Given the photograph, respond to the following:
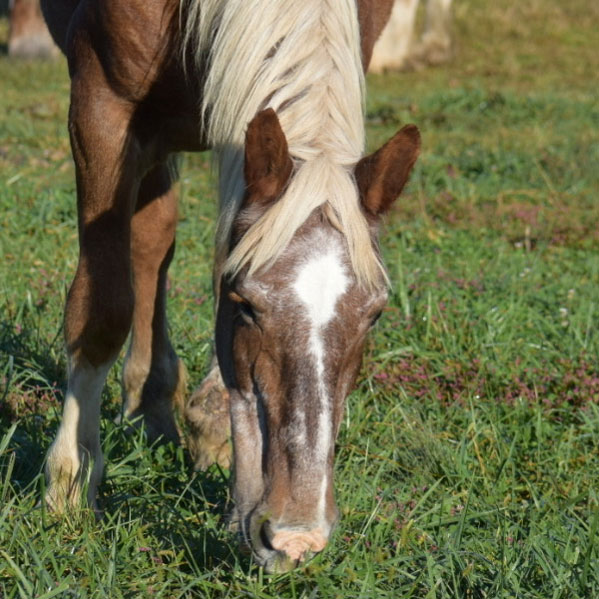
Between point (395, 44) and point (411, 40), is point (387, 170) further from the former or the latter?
point (411, 40)

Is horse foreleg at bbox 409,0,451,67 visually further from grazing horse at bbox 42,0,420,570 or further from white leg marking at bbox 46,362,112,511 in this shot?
white leg marking at bbox 46,362,112,511

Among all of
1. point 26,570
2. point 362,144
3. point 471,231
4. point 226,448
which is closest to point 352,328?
point 362,144

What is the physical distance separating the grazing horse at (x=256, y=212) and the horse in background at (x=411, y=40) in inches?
461

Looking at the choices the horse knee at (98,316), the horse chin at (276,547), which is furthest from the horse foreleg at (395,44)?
the horse chin at (276,547)

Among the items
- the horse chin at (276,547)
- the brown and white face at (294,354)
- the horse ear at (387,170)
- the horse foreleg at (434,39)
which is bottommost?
the horse foreleg at (434,39)

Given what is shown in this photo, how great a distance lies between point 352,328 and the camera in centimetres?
237

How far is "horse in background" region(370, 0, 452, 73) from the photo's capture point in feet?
49.0

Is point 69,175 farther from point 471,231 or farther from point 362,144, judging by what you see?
point 362,144

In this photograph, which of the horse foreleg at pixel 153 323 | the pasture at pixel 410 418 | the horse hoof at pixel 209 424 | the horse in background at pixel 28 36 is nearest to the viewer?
the pasture at pixel 410 418

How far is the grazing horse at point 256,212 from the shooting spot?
7.57 feet

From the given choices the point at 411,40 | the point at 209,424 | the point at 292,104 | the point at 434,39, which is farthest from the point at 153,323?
the point at 434,39

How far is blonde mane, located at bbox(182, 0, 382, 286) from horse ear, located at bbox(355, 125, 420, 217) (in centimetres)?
3

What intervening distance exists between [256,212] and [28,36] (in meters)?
12.8

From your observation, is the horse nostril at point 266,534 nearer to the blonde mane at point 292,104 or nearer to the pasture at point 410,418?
the pasture at point 410,418
